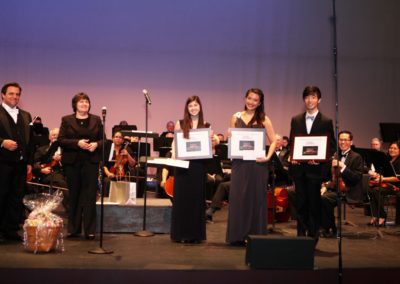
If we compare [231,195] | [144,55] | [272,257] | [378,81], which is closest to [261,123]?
[231,195]

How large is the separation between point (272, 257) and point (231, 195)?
153cm

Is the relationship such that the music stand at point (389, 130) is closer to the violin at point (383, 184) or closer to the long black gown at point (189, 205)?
the violin at point (383, 184)

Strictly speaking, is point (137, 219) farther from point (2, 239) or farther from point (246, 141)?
point (246, 141)

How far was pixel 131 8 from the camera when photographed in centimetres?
1353

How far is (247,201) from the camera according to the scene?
21.2 ft

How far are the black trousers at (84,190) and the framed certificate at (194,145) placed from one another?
0.94m

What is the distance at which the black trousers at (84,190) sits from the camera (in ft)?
21.9

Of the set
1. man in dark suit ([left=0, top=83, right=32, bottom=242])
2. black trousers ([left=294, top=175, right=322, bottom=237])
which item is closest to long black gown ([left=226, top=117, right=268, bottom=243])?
black trousers ([left=294, top=175, right=322, bottom=237])

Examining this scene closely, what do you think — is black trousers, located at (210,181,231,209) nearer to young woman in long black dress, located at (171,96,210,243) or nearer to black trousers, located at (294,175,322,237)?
young woman in long black dress, located at (171,96,210,243)

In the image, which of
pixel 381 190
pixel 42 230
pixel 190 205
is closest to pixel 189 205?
pixel 190 205

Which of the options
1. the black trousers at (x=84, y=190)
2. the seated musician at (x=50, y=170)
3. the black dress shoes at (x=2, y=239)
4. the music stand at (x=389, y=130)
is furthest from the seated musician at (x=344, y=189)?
the music stand at (x=389, y=130)

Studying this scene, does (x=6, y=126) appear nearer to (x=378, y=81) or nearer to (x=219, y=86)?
(x=219, y=86)

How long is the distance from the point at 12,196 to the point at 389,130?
10.2 meters

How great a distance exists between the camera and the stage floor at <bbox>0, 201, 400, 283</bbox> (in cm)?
507
